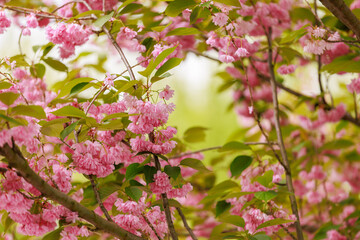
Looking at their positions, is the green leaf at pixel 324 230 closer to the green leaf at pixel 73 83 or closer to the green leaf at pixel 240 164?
the green leaf at pixel 240 164

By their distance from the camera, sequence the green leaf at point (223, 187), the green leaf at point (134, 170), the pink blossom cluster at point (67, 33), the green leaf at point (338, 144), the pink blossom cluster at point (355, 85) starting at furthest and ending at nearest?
the green leaf at point (338, 144) < the pink blossom cluster at point (355, 85) < the green leaf at point (223, 187) < the pink blossom cluster at point (67, 33) < the green leaf at point (134, 170)

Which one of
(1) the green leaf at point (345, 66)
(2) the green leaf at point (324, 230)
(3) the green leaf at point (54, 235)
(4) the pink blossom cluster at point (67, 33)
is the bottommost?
(2) the green leaf at point (324, 230)

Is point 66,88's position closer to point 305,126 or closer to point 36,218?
point 36,218

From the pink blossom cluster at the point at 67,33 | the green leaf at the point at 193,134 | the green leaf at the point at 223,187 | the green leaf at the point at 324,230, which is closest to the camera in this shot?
the pink blossom cluster at the point at 67,33

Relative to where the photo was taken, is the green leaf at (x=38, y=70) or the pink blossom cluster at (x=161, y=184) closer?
the pink blossom cluster at (x=161, y=184)

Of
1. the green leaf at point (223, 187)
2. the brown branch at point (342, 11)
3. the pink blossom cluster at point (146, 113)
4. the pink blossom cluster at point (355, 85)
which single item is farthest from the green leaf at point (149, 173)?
the pink blossom cluster at point (355, 85)

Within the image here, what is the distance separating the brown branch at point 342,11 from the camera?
1033mm

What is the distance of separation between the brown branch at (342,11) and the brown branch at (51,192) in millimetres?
715

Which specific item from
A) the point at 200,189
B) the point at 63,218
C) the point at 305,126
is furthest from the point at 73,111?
the point at 305,126

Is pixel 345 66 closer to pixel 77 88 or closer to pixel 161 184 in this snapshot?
pixel 161 184

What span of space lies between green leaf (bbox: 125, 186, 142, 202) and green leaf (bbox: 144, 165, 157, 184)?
1.5 inches

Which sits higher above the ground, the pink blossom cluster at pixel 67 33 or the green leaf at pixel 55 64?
the pink blossom cluster at pixel 67 33

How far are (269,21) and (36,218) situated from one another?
1157mm

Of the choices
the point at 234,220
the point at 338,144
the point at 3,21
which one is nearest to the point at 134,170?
the point at 234,220
